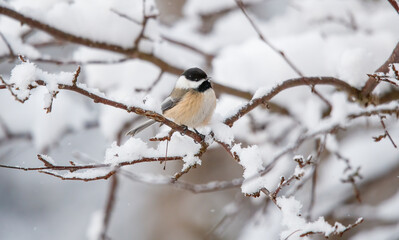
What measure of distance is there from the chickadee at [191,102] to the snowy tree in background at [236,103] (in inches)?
6.5

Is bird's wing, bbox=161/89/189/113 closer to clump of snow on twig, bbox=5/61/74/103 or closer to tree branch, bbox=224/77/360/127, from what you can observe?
tree branch, bbox=224/77/360/127

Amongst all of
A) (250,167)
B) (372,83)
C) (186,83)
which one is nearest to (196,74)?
(186,83)

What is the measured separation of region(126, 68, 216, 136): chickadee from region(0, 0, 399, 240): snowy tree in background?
16 centimetres

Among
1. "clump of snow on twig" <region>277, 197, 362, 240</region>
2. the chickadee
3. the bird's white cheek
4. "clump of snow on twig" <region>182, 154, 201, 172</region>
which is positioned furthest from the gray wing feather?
"clump of snow on twig" <region>277, 197, 362, 240</region>

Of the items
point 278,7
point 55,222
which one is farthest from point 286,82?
point 55,222

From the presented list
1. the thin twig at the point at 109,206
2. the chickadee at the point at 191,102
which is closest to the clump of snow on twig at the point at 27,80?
the chickadee at the point at 191,102

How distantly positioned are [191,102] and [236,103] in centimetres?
77

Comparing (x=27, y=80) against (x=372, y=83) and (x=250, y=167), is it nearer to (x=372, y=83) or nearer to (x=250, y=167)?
(x=250, y=167)

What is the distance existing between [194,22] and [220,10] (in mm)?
362

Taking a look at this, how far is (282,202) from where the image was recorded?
1.82m

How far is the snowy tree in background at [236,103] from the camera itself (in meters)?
1.91

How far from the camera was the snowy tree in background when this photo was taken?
191cm

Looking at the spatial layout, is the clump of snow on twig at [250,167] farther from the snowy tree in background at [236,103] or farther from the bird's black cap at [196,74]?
the bird's black cap at [196,74]

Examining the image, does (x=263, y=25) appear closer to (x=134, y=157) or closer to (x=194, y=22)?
(x=194, y=22)
